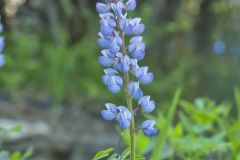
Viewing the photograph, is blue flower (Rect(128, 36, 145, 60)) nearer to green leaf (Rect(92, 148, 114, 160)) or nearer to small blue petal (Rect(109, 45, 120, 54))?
small blue petal (Rect(109, 45, 120, 54))

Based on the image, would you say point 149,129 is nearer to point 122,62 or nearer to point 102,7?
point 122,62

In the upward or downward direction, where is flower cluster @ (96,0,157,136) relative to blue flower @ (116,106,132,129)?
upward

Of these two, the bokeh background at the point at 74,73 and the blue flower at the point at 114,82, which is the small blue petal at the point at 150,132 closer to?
the blue flower at the point at 114,82

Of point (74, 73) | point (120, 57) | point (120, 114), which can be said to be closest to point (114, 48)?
point (120, 57)

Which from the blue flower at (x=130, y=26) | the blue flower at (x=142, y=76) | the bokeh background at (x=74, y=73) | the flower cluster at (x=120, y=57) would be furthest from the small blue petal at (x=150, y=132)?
the bokeh background at (x=74, y=73)

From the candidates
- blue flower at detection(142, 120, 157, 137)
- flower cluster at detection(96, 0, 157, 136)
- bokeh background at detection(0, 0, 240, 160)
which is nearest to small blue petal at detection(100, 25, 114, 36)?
flower cluster at detection(96, 0, 157, 136)

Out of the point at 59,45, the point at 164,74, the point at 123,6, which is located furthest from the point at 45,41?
the point at 123,6

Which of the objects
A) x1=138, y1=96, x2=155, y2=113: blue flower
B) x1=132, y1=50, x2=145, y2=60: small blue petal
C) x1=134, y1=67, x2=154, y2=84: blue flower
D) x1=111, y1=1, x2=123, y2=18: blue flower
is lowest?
x1=138, y1=96, x2=155, y2=113: blue flower

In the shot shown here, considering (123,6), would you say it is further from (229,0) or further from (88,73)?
(229,0)
